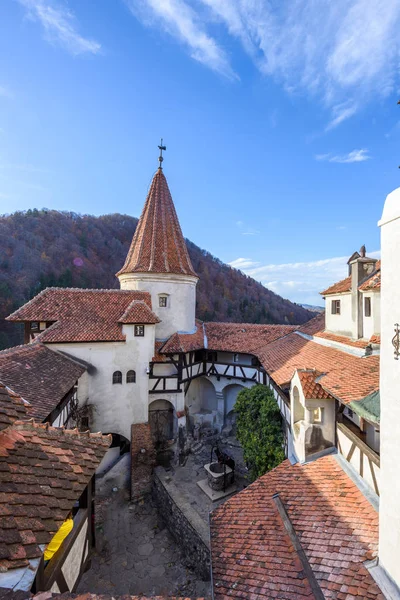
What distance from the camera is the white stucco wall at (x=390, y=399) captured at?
3.88 metres

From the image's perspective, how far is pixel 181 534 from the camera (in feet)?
35.4

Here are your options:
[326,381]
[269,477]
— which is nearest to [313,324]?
[326,381]

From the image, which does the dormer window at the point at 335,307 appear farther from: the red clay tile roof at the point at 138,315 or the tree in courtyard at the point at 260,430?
the red clay tile roof at the point at 138,315

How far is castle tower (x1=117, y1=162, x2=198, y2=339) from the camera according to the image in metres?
16.9

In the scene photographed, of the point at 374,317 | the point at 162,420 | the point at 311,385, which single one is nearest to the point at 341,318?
the point at 374,317

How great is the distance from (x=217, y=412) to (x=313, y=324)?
8.43 m

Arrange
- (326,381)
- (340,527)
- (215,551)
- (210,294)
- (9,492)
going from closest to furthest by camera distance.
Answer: (9,492), (340,527), (215,551), (326,381), (210,294)

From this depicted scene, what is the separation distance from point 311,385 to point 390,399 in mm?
3680

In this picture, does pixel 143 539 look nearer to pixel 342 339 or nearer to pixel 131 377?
pixel 131 377

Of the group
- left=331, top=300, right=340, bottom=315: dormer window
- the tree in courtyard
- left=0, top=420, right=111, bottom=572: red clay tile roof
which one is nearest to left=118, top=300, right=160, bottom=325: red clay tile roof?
the tree in courtyard

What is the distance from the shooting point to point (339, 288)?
11.4m

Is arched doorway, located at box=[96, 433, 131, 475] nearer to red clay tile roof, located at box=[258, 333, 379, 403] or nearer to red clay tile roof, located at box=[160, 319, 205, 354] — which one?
red clay tile roof, located at box=[160, 319, 205, 354]

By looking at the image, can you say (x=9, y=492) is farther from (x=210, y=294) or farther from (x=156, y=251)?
(x=210, y=294)

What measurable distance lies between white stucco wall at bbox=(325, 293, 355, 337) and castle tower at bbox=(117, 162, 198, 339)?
8.23 m
